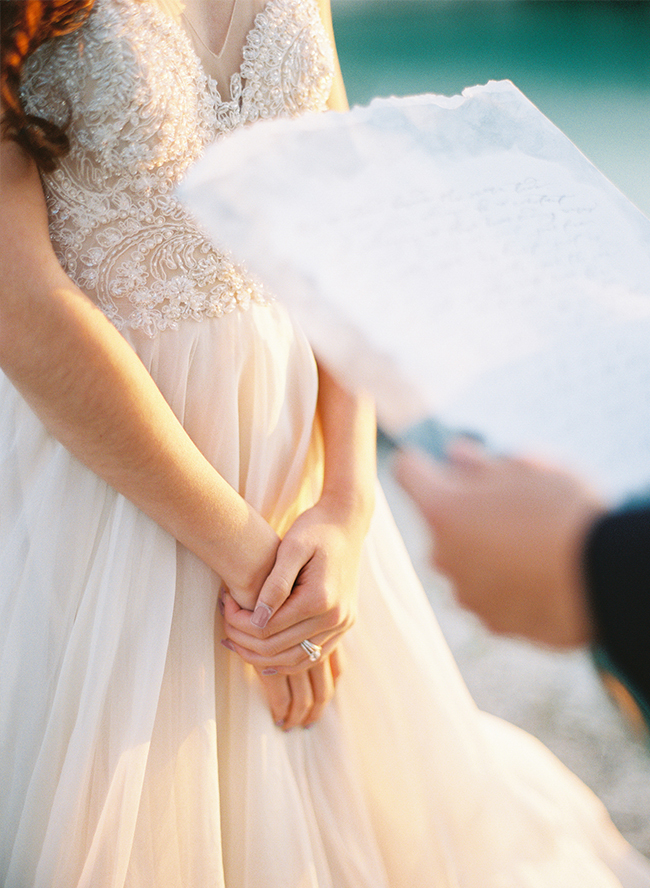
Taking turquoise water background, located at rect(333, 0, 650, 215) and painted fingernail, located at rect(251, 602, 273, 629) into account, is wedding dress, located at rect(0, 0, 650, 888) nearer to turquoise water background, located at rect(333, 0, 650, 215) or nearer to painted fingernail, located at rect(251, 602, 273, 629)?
painted fingernail, located at rect(251, 602, 273, 629)

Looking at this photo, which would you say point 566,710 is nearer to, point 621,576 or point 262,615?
point 262,615

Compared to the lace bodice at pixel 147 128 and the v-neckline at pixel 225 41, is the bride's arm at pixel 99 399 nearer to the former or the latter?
the lace bodice at pixel 147 128

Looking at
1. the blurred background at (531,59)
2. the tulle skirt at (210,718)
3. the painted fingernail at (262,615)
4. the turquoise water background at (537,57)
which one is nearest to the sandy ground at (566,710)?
the blurred background at (531,59)

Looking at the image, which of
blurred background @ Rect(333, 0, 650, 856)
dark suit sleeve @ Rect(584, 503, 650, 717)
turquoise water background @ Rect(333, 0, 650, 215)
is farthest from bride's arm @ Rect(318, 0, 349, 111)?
turquoise water background @ Rect(333, 0, 650, 215)

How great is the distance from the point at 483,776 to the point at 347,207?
0.62 m

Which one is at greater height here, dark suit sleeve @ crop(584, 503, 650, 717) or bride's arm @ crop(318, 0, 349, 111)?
bride's arm @ crop(318, 0, 349, 111)

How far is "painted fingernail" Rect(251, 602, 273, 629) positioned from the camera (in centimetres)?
56

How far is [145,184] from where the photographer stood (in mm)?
577

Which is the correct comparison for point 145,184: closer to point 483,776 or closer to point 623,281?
point 623,281

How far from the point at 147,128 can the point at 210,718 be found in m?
0.56

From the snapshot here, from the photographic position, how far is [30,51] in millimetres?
511

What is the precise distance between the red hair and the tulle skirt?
196mm

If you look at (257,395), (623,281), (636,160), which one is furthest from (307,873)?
(636,160)

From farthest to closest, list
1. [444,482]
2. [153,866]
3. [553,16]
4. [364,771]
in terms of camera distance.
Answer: [553,16] → [364,771] → [153,866] → [444,482]
